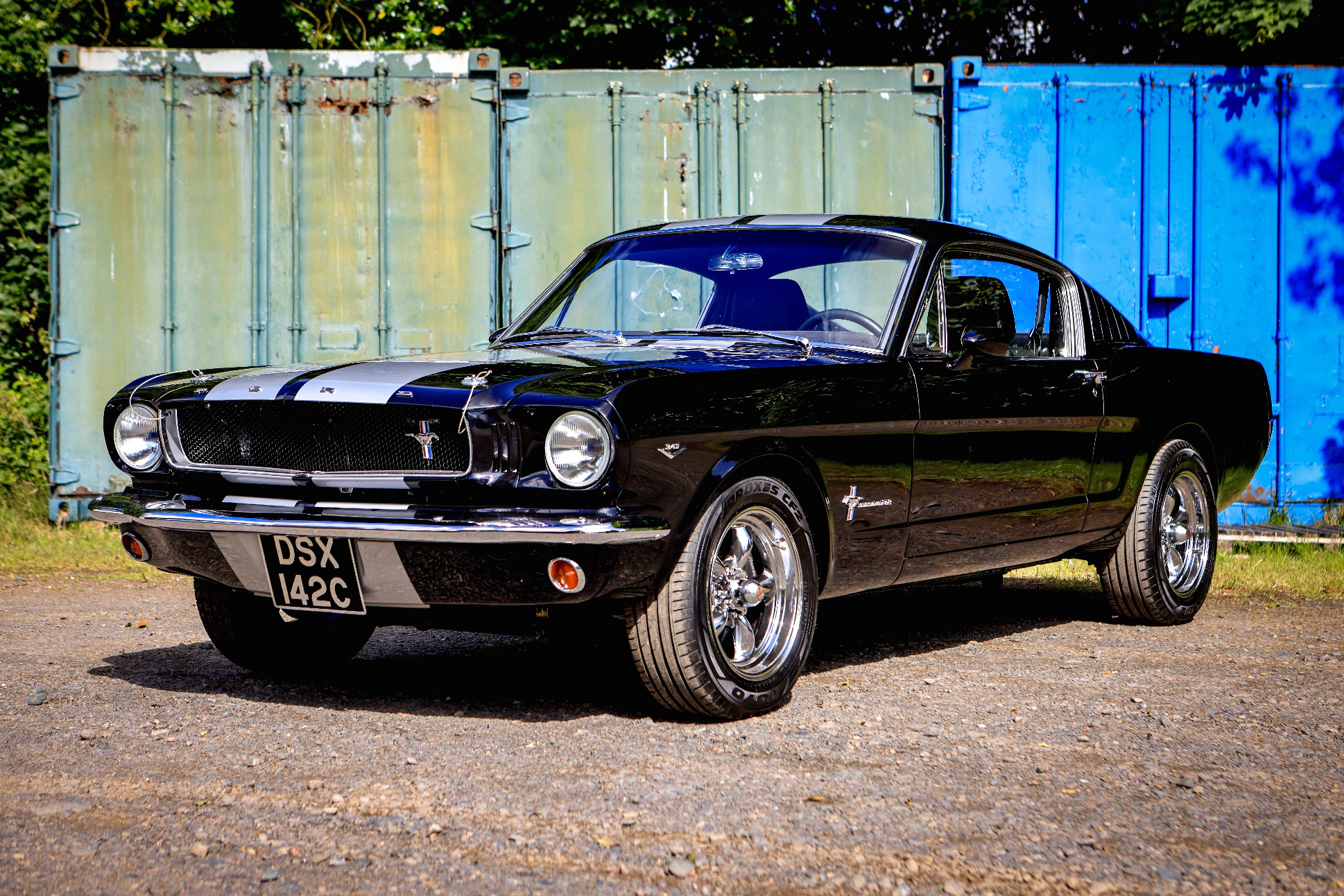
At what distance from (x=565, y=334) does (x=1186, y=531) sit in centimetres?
298

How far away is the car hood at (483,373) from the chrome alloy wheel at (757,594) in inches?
18.5

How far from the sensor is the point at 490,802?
3.18m

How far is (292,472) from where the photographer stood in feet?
12.9

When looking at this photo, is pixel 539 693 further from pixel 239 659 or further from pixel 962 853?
pixel 962 853

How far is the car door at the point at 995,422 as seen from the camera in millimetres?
4668

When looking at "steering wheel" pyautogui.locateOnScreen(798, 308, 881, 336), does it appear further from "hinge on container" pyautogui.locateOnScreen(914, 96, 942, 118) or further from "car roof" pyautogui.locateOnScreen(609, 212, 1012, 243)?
"hinge on container" pyautogui.locateOnScreen(914, 96, 942, 118)

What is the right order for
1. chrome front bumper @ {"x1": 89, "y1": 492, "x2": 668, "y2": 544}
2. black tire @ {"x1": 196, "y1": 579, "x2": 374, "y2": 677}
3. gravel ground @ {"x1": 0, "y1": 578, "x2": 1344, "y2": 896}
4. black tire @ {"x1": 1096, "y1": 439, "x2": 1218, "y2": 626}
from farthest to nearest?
black tire @ {"x1": 1096, "y1": 439, "x2": 1218, "y2": 626}, black tire @ {"x1": 196, "y1": 579, "x2": 374, "y2": 677}, chrome front bumper @ {"x1": 89, "y1": 492, "x2": 668, "y2": 544}, gravel ground @ {"x1": 0, "y1": 578, "x2": 1344, "y2": 896}

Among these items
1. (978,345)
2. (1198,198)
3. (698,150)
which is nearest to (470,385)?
(978,345)

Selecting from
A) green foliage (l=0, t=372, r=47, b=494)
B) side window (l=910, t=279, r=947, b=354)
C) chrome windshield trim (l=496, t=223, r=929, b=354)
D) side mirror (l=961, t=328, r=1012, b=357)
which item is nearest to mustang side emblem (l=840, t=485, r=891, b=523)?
chrome windshield trim (l=496, t=223, r=929, b=354)

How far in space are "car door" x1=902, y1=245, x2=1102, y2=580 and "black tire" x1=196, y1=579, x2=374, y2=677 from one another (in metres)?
1.92

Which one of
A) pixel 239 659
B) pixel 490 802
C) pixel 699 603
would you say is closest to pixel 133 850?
pixel 490 802

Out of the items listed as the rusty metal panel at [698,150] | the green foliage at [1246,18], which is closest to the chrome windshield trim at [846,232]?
the rusty metal panel at [698,150]

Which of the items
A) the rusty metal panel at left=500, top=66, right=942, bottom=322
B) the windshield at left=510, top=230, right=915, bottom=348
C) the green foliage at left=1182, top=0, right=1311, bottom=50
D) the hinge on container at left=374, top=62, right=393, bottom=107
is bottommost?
the windshield at left=510, top=230, right=915, bottom=348

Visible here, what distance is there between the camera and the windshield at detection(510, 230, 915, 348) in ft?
15.5
